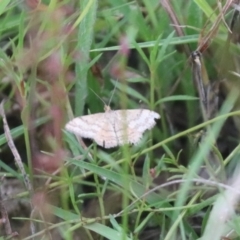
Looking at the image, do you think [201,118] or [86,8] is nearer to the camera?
[86,8]

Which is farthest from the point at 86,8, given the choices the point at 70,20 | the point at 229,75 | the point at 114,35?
the point at 229,75

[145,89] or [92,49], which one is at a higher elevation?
[92,49]

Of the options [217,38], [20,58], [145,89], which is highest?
[20,58]

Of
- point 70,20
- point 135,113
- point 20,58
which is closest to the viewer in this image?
point 20,58

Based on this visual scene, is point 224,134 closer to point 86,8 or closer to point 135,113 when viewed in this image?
point 135,113

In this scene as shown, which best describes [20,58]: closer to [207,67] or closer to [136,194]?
[136,194]

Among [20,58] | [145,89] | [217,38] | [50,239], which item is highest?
[20,58]

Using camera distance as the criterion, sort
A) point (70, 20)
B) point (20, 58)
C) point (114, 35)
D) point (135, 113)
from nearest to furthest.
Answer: point (20, 58), point (135, 113), point (70, 20), point (114, 35)

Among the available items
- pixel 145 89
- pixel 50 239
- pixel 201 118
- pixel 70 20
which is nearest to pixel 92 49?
pixel 70 20

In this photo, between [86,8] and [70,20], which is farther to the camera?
[70,20]
